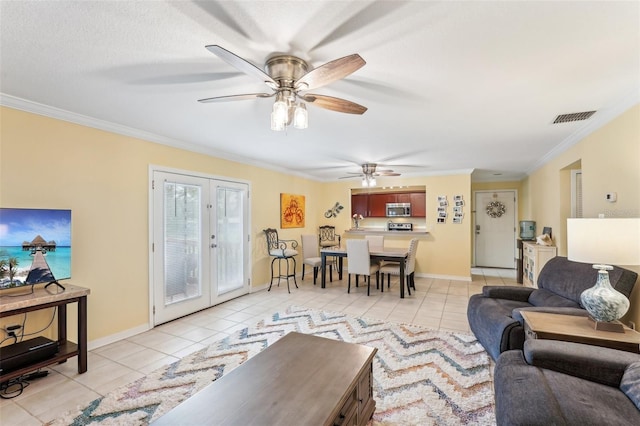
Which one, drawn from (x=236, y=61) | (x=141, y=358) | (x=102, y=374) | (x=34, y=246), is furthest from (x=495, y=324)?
(x=34, y=246)

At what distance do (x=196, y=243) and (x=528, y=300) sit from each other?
13.4ft

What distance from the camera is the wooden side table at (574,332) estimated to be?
1804 millimetres

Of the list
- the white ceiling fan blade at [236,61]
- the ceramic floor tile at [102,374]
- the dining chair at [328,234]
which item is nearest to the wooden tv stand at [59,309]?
the ceramic floor tile at [102,374]

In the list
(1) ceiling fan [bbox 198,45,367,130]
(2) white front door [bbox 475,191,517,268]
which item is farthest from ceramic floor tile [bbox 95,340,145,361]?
(2) white front door [bbox 475,191,517,268]

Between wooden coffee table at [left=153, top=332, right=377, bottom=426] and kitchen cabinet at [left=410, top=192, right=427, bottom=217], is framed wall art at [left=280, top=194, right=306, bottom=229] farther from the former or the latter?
wooden coffee table at [left=153, top=332, right=377, bottom=426]

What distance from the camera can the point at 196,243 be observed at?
13.4ft

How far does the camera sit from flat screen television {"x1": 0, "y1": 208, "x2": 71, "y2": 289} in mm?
2338

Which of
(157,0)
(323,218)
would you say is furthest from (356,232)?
(157,0)

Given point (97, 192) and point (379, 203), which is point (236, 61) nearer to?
point (97, 192)

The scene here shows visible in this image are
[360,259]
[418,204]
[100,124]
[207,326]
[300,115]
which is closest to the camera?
[300,115]

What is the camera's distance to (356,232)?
23.4 feet

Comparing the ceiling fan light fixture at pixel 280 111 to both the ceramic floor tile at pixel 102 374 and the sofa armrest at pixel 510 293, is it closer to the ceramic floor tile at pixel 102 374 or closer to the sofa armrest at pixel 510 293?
the ceramic floor tile at pixel 102 374

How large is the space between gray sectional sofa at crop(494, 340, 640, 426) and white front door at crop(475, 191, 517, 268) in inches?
250

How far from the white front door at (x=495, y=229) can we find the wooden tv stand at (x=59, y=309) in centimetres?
803
